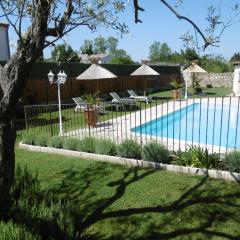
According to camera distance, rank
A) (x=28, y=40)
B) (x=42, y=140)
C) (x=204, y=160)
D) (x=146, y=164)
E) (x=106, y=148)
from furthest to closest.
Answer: (x=42, y=140) < (x=106, y=148) < (x=146, y=164) < (x=204, y=160) < (x=28, y=40)

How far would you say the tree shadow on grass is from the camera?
13.4 ft

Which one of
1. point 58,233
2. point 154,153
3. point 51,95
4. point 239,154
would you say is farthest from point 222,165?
point 51,95

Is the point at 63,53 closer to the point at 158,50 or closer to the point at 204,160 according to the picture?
the point at 204,160

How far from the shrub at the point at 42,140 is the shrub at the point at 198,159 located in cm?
434

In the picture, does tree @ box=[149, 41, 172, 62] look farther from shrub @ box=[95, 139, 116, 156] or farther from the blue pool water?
shrub @ box=[95, 139, 116, 156]

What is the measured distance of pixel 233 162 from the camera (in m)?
6.94

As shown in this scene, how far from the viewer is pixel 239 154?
700cm

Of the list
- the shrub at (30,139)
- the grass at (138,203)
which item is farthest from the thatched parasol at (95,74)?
the grass at (138,203)

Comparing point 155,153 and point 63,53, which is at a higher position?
point 63,53

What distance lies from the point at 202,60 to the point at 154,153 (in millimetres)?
4155

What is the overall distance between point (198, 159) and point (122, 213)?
2.78 m

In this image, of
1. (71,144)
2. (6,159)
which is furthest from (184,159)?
(6,159)

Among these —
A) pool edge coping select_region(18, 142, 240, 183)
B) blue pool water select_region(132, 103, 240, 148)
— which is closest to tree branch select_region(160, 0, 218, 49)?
pool edge coping select_region(18, 142, 240, 183)

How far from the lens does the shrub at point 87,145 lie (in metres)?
9.10
